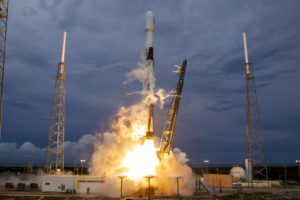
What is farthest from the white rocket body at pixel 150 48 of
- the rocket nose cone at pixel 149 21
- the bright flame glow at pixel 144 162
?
the bright flame glow at pixel 144 162

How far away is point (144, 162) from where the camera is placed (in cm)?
4791

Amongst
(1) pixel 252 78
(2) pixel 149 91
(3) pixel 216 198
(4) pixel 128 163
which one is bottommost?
(3) pixel 216 198

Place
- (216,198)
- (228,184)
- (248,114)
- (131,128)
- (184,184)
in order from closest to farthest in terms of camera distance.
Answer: (216,198) → (184,184) → (131,128) → (228,184) → (248,114)

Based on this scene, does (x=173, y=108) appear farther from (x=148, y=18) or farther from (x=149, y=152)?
(x=148, y=18)

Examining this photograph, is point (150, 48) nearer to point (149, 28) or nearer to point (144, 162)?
point (149, 28)

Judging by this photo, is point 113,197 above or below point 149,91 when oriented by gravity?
below

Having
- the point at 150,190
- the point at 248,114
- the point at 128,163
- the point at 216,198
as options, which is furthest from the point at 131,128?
the point at 248,114

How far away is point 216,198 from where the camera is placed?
44.7 m

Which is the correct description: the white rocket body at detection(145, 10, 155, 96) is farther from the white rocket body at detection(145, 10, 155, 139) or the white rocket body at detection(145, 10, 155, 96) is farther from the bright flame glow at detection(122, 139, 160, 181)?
the bright flame glow at detection(122, 139, 160, 181)

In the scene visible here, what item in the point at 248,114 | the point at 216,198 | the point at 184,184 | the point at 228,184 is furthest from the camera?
the point at 248,114

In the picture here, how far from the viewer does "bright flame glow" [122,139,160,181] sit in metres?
47.3

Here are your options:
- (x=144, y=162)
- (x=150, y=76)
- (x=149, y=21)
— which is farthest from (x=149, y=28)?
(x=144, y=162)

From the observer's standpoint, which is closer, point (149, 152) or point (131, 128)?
point (149, 152)

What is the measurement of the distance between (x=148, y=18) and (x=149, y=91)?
1054 cm
